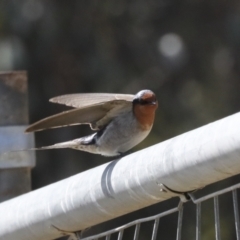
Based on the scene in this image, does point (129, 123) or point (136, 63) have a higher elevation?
point (129, 123)

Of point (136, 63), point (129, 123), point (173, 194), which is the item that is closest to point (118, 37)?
point (136, 63)

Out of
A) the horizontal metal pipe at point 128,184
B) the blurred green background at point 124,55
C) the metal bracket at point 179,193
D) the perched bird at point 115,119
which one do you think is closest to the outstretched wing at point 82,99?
the perched bird at point 115,119

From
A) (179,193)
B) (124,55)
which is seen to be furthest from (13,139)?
(124,55)

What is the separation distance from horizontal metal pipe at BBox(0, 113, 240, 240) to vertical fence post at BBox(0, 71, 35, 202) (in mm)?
756

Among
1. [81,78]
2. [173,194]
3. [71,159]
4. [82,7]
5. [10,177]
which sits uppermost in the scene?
[173,194]

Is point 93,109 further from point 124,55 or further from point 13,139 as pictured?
point 124,55

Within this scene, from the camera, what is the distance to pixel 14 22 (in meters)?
10.2

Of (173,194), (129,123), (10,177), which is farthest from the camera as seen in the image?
(129,123)

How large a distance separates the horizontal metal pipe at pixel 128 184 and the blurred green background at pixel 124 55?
23.4 ft

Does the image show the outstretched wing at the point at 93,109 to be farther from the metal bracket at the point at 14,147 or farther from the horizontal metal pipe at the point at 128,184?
the horizontal metal pipe at the point at 128,184

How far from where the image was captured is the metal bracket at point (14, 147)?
350 cm

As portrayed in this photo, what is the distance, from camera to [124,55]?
414 inches

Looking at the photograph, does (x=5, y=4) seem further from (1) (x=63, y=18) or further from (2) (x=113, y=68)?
(2) (x=113, y=68)

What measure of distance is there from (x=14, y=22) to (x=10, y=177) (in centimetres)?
686
